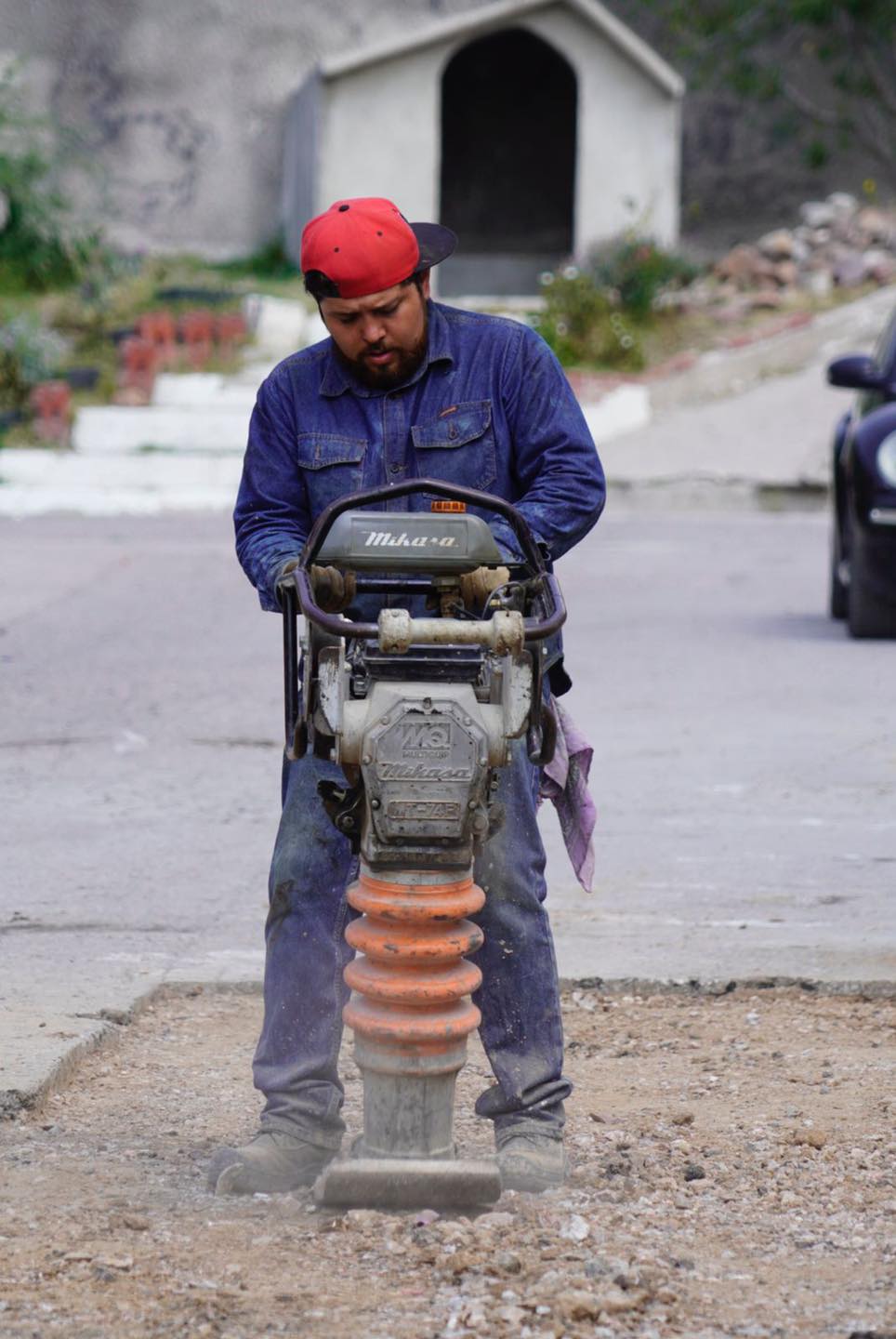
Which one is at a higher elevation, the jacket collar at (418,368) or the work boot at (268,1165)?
the jacket collar at (418,368)

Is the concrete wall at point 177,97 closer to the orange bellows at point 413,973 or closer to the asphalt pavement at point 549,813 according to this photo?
the asphalt pavement at point 549,813

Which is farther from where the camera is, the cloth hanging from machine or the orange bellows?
the cloth hanging from machine

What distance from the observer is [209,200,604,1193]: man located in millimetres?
3844

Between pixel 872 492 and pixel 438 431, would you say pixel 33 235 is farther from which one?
pixel 438 431

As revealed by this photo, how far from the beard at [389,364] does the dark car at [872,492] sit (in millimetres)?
6668

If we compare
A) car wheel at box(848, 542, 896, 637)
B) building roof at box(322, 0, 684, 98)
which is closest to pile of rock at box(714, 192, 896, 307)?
building roof at box(322, 0, 684, 98)

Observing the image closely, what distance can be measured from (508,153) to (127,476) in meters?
12.5

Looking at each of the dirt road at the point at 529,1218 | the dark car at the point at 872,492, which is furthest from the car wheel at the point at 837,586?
the dirt road at the point at 529,1218

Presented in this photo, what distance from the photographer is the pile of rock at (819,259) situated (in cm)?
2419

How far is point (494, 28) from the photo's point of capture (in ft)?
81.0

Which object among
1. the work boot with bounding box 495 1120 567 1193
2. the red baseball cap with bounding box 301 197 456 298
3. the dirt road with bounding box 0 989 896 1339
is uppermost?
the red baseball cap with bounding box 301 197 456 298

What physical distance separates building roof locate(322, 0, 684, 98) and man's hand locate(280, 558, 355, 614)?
70.2 feet

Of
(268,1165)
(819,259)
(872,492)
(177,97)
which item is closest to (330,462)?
(268,1165)

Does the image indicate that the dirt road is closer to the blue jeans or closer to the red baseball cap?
the blue jeans
